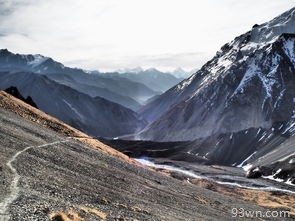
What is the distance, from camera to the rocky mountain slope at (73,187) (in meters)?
34.3

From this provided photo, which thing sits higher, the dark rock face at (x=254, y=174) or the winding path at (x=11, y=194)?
the winding path at (x=11, y=194)

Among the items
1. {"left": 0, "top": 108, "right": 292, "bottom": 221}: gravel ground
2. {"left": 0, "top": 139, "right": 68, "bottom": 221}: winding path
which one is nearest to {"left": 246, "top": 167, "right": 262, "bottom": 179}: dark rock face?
{"left": 0, "top": 108, "right": 292, "bottom": 221}: gravel ground

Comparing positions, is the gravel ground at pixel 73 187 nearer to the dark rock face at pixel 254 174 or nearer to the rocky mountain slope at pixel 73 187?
the rocky mountain slope at pixel 73 187

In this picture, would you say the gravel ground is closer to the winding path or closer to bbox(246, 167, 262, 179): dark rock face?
the winding path

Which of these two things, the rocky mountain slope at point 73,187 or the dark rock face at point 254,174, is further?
the dark rock face at point 254,174

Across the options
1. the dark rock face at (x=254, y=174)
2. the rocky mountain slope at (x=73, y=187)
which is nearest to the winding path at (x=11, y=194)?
the rocky mountain slope at (x=73, y=187)

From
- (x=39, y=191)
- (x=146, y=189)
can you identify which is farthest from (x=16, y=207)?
(x=146, y=189)

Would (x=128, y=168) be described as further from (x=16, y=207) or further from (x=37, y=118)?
(x=16, y=207)

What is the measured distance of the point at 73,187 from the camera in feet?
142


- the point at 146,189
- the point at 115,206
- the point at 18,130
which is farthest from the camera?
the point at 18,130

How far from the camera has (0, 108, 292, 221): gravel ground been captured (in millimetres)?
34422

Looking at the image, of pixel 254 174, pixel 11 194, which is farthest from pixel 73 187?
pixel 254 174

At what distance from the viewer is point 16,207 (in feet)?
103

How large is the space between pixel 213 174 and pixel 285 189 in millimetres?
40483
